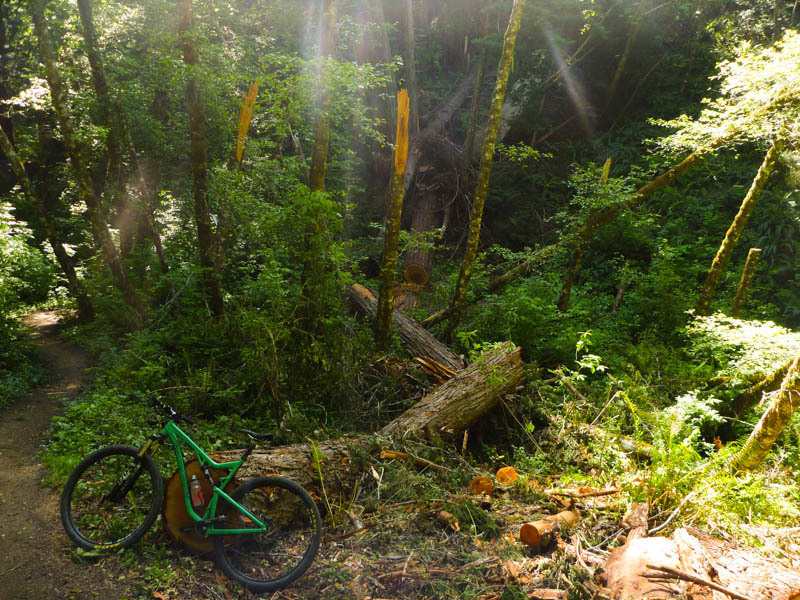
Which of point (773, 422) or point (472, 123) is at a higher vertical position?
point (472, 123)

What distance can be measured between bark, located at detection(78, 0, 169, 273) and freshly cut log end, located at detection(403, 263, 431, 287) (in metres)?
6.43

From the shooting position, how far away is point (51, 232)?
978 cm

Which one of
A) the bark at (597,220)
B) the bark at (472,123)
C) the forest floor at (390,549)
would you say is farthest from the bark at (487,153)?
the bark at (472,123)

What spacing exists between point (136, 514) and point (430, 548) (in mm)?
2570

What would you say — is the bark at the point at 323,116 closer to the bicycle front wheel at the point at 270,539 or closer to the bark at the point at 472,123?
the bicycle front wheel at the point at 270,539

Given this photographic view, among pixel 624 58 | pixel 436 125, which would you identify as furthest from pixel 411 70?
pixel 624 58

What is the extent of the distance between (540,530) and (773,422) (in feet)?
8.65

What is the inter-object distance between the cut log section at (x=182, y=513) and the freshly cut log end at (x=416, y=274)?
975cm

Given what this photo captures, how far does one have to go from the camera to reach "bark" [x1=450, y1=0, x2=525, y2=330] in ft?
22.1

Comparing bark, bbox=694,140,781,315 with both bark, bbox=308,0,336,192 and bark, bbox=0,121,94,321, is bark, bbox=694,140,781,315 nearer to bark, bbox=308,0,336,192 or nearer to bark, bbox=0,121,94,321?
bark, bbox=308,0,336,192

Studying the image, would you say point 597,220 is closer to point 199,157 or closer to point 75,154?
point 199,157

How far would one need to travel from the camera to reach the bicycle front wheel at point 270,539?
11.0 ft

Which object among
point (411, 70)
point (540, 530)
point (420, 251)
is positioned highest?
point (411, 70)

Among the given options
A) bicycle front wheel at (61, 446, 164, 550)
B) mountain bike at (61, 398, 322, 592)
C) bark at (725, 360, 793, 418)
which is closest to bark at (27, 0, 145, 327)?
bicycle front wheel at (61, 446, 164, 550)
